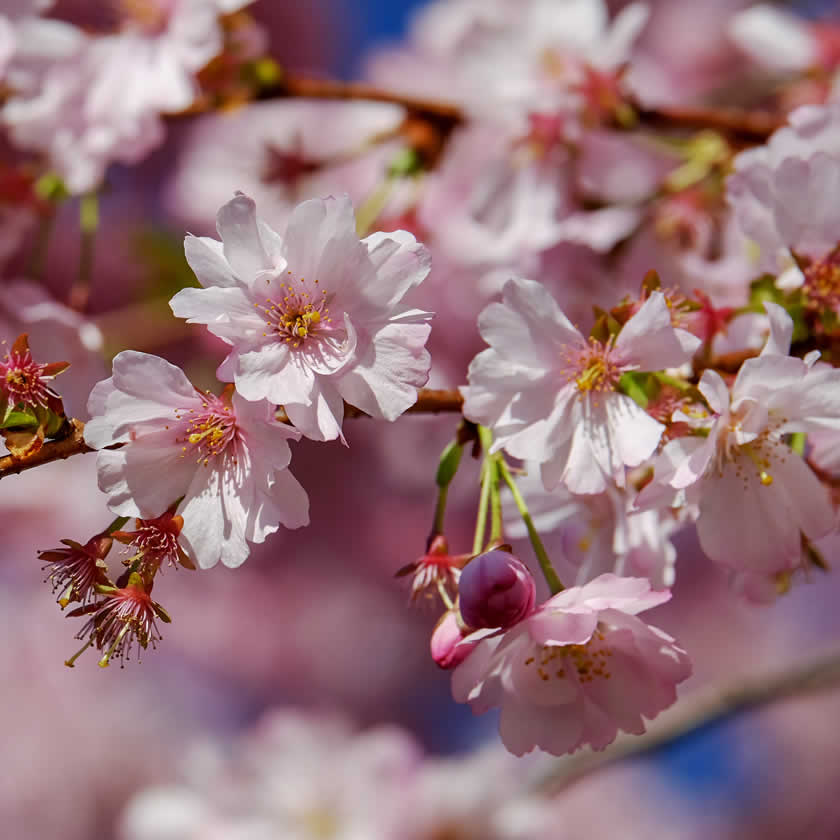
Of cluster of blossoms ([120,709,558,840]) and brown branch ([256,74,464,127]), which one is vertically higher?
brown branch ([256,74,464,127])

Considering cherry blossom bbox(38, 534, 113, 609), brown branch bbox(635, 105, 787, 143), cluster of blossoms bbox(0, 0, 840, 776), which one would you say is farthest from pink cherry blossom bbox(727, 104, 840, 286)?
cherry blossom bbox(38, 534, 113, 609)

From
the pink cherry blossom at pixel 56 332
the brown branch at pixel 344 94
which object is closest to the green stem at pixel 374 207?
the brown branch at pixel 344 94

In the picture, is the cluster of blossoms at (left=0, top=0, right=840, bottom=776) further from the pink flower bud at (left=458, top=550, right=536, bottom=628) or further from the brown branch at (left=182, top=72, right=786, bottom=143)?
the brown branch at (left=182, top=72, right=786, bottom=143)

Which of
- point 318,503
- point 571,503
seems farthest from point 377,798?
point 571,503

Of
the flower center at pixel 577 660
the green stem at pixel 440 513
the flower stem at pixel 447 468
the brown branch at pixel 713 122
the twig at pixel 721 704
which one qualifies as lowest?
the twig at pixel 721 704

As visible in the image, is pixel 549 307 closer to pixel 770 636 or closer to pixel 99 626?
pixel 99 626

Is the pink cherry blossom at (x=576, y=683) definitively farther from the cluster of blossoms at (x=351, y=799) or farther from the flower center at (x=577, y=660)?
the cluster of blossoms at (x=351, y=799)
